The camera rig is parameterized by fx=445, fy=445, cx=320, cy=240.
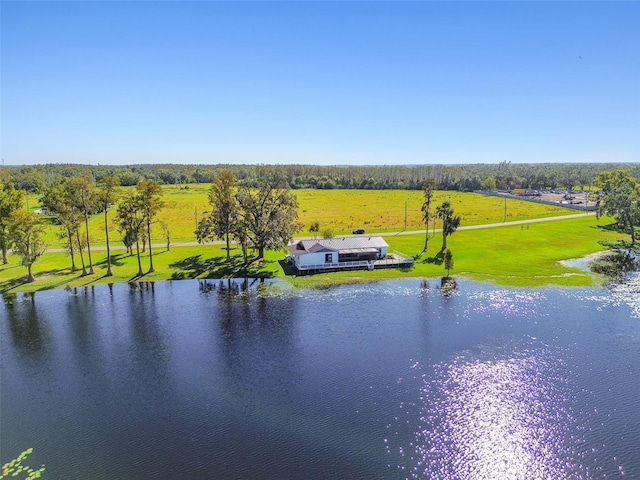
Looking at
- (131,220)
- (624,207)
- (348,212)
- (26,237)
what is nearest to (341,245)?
(131,220)

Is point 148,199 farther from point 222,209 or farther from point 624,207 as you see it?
point 624,207

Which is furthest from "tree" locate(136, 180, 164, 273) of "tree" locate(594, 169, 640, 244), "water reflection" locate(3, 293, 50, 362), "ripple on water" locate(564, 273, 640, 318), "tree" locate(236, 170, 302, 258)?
"tree" locate(594, 169, 640, 244)

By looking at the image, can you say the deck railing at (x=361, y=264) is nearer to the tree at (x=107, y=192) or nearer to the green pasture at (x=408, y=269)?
the green pasture at (x=408, y=269)

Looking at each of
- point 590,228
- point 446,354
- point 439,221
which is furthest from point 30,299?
point 590,228

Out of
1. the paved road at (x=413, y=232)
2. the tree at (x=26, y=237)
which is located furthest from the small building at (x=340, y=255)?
the tree at (x=26, y=237)

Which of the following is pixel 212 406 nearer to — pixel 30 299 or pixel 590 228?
pixel 30 299
